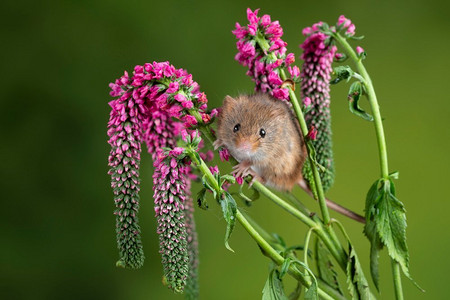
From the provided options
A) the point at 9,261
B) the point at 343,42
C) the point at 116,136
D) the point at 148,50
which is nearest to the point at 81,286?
the point at 9,261

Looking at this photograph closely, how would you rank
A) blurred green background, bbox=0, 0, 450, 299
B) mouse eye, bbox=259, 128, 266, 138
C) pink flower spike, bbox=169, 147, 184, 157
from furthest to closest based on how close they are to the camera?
blurred green background, bbox=0, 0, 450, 299 → mouse eye, bbox=259, 128, 266, 138 → pink flower spike, bbox=169, 147, 184, 157

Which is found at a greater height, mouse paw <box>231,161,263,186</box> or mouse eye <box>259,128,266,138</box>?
mouse eye <box>259,128,266,138</box>

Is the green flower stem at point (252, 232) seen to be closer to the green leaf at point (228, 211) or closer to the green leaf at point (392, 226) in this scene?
the green leaf at point (228, 211)

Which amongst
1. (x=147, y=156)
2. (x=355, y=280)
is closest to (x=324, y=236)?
(x=355, y=280)

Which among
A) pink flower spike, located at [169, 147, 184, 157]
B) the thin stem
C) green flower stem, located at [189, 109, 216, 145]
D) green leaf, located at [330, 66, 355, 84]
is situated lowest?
the thin stem

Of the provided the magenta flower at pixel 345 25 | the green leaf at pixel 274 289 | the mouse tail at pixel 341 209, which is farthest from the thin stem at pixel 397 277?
the magenta flower at pixel 345 25

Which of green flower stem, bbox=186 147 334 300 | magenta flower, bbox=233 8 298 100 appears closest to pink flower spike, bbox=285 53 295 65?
magenta flower, bbox=233 8 298 100

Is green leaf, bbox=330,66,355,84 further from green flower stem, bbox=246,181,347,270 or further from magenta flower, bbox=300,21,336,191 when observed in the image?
green flower stem, bbox=246,181,347,270
